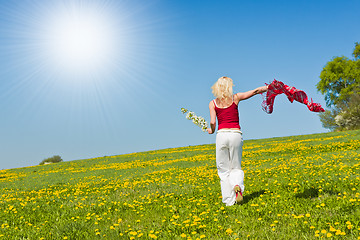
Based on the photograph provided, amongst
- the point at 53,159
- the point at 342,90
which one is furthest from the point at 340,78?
the point at 53,159

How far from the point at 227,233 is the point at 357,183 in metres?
4.65

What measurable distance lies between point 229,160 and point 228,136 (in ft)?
2.22

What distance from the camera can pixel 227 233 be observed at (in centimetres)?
512

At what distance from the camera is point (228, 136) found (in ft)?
21.9

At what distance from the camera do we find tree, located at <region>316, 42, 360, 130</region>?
51.4 meters

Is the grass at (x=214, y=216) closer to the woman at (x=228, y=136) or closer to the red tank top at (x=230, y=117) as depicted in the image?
the woman at (x=228, y=136)

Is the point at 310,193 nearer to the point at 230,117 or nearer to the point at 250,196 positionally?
the point at 250,196

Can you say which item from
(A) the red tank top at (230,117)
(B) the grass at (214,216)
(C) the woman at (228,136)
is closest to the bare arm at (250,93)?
(C) the woman at (228,136)

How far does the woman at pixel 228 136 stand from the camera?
265 inches

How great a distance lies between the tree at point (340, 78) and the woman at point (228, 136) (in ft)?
191

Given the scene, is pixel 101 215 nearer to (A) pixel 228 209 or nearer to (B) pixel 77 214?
(B) pixel 77 214

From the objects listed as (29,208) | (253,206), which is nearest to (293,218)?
(253,206)

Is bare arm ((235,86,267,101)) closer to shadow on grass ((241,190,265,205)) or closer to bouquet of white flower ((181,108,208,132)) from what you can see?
bouquet of white flower ((181,108,208,132))

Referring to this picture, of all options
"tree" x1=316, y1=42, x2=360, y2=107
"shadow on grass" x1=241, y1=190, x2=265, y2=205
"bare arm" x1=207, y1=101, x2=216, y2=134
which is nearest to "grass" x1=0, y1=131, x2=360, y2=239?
"shadow on grass" x1=241, y1=190, x2=265, y2=205
